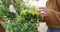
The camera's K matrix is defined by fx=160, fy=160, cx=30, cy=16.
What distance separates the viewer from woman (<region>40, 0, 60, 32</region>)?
1228 millimetres

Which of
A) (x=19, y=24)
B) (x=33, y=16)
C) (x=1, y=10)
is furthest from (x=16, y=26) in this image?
(x=1, y=10)

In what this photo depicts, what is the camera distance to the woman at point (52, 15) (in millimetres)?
1228

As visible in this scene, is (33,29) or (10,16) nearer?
(33,29)

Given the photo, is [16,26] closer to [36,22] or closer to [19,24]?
[19,24]

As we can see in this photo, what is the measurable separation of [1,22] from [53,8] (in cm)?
43

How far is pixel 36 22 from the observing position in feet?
3.66

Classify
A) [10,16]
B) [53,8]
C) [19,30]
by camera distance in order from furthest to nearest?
[53,8] → [10,16] → [19,30]

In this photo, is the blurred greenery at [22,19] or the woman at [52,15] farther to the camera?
the woman at [52,15]

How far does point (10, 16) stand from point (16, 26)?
0.52 ft

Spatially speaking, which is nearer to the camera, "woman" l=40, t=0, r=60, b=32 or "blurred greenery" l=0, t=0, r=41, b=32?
"blurred greenery" l=0, t=0, r=41, b=32

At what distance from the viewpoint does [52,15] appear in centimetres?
123

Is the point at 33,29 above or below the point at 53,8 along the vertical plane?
below

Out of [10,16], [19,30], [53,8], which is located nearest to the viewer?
[19,30]

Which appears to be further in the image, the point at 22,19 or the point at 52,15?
the point at 52,15
